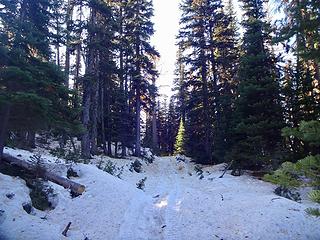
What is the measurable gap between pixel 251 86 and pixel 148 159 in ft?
39.2

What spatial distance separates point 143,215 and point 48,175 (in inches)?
165

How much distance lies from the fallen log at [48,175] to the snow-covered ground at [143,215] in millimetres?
386

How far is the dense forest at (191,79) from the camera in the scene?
38.8 feet

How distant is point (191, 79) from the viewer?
32125 millimetres

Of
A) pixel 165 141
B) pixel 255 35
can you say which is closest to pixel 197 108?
pixel 255 35

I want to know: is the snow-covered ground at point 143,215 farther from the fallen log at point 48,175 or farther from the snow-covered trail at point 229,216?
the fallen log at point 48,175

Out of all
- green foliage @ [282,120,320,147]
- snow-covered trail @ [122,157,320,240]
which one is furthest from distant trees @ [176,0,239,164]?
green foliage @ [282,120,320,147]

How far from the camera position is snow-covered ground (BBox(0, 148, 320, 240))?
955cm

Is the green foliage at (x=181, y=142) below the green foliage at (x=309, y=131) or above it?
above

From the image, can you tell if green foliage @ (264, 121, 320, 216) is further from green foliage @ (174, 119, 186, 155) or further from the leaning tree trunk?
→ green foliage @ (174, 119, 186, 155)

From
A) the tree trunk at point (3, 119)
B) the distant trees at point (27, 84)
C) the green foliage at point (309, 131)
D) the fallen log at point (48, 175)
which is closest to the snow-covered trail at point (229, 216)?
the fallen log at point (48, 175)

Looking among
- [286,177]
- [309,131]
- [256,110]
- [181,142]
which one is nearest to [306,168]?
[286,177]

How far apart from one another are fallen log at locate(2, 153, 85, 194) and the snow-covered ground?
386 millimetres

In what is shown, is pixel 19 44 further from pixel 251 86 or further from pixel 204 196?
pixel 251 86
